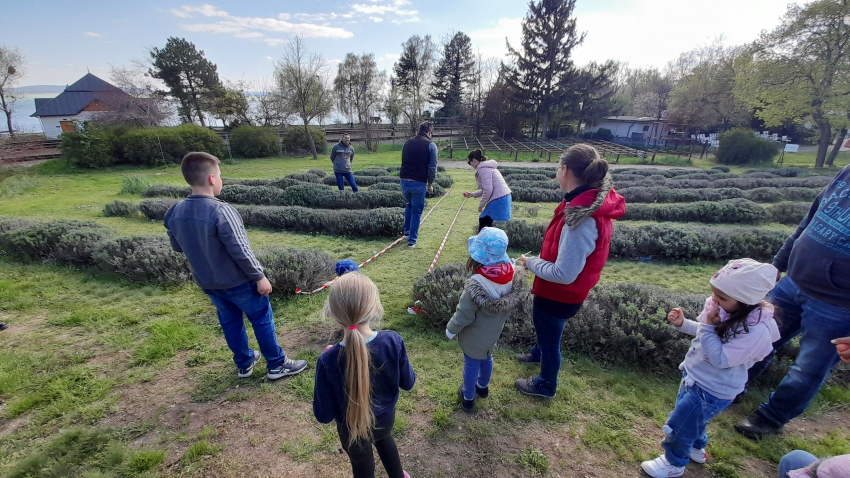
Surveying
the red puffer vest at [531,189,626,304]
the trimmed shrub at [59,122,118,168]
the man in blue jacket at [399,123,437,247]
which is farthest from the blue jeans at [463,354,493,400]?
the trimmed shrub at [59,122,118,168]

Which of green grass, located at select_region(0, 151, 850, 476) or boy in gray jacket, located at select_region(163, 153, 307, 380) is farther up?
boy in gray jacket, located at select_region(163, 153, 307, 380)

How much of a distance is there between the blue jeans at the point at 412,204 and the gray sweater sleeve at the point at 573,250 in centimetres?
410

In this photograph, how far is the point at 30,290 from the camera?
15.4 ft

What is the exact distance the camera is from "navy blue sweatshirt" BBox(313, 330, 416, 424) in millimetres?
A: 1613

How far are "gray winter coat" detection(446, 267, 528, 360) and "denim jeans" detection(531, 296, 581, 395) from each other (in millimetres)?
260

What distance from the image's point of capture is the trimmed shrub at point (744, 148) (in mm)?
23016

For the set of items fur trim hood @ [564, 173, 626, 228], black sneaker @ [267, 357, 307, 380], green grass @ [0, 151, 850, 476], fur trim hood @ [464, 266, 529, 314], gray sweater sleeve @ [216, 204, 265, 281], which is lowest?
green grass @ [0, 151, 850, 476]

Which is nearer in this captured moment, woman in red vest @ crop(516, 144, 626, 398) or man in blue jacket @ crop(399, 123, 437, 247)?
woman in red vest @ crop(516, 144, 626, 398)

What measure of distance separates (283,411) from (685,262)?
6.98 metres

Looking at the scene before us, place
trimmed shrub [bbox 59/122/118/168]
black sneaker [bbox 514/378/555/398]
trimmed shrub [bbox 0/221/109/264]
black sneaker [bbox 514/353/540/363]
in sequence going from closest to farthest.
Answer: black sneaker [bbox 514/378/555/398]
black sneaker [bbox 514/353/540/363]
trimmed shrub [bbox 0/221/109/264]
trimmed shrub [bbox 59/122/118/168]

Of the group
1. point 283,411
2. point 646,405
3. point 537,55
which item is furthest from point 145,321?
point 537,55

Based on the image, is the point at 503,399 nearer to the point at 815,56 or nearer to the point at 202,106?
the point at 815,56

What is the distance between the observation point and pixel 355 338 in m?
1.51

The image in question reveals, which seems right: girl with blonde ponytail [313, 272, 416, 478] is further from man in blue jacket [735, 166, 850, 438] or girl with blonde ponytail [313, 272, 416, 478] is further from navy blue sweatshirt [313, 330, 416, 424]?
man in blue jacket [735, 166, 850, 438]
